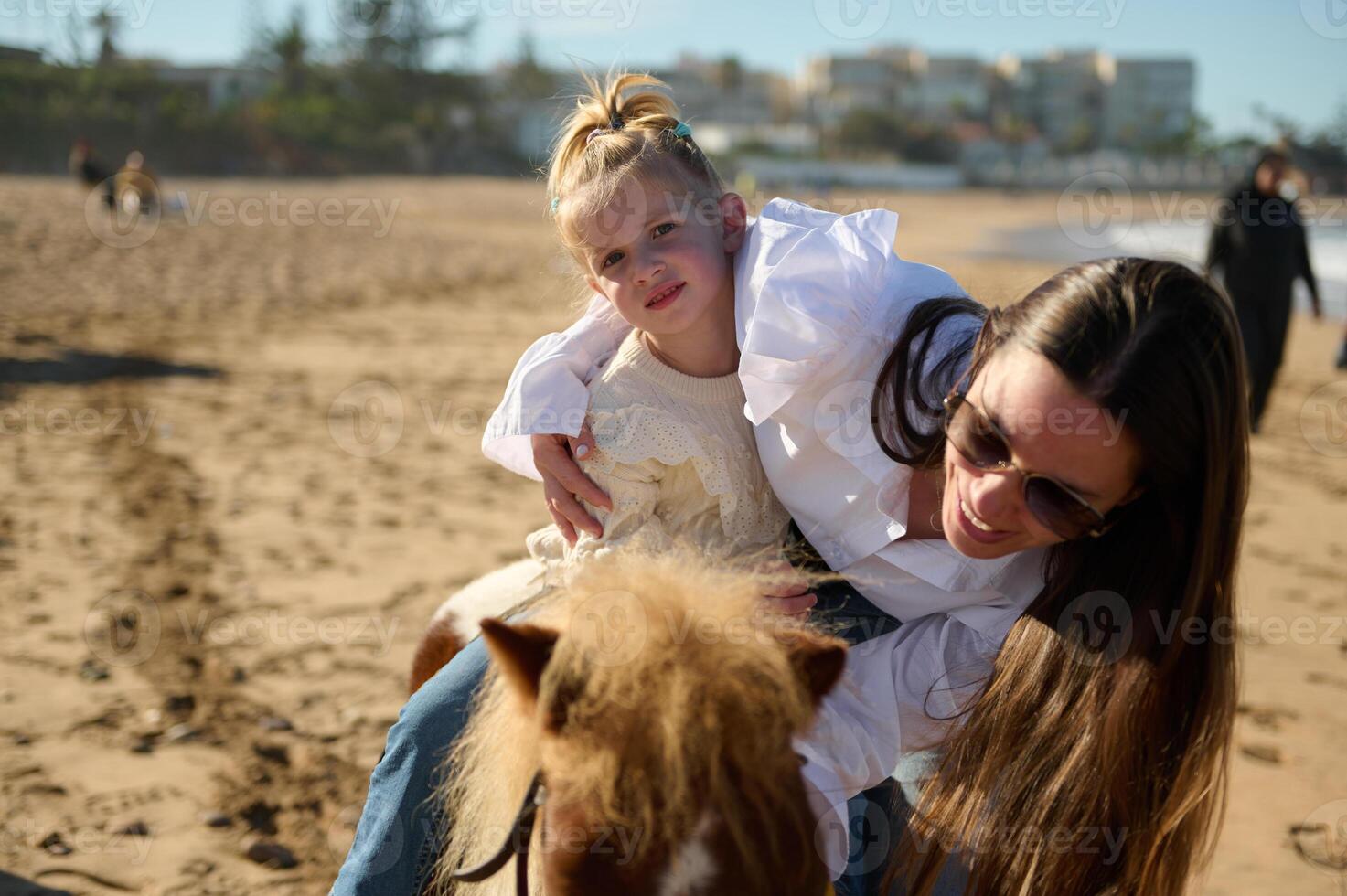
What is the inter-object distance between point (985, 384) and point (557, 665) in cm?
86

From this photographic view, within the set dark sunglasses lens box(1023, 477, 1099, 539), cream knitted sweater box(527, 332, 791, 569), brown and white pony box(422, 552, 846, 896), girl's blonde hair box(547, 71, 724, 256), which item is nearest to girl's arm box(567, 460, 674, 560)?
cream knitted sweater box(527, 332, 791, 569)

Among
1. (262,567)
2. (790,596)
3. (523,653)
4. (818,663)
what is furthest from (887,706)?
(262,567)

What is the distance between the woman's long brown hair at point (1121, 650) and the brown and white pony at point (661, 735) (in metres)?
0.54

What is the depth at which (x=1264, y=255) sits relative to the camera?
7723 mm

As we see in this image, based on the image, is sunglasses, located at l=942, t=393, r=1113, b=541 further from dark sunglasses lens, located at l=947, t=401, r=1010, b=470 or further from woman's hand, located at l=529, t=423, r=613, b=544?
woman's hand, located at l=529, t=423, r=613, b=544

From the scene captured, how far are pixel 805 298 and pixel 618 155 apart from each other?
673 millimetres

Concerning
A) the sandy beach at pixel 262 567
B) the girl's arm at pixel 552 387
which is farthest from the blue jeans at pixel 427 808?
the sandy beach at pixel 262 567

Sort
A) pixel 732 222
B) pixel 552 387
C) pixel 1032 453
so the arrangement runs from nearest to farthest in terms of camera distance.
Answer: pixel 1032 453 → pixel 552 387 → pixel 732 222

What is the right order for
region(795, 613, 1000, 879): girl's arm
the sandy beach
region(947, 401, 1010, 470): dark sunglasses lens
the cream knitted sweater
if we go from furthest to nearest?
1. the sandy beach
2. the cream knitted sweater
3. region(947, 401, 1010, 470): dark sunglasses lens
4. region(795, 613, 1000, 879): girl's arm

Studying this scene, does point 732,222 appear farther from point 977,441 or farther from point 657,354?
point 977,441

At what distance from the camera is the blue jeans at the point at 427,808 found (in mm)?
1930

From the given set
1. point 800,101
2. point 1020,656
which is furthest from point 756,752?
point 800,101

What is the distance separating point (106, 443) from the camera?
7.38 m

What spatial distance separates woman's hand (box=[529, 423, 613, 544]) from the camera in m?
2.32
